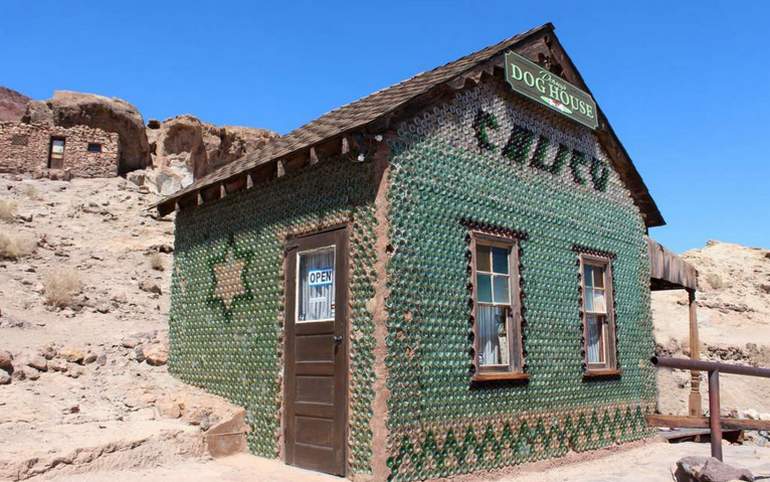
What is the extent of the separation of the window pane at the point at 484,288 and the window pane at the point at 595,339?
2.66 m

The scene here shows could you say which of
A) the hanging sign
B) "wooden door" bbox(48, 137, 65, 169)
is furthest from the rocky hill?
the hanging sign

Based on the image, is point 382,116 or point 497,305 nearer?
point 382,116

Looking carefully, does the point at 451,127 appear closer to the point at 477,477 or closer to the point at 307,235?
the point at 307,235

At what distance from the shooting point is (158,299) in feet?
53.9

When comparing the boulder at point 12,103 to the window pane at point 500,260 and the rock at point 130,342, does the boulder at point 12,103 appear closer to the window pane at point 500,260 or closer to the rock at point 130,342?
Result: the rock at point 130,342

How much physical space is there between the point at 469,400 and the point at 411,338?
118cm

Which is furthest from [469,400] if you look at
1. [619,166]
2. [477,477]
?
[619,166]

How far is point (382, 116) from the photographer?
7301 millimetres

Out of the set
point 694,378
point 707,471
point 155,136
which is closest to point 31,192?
point 155,136

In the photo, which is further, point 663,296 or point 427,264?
point 663,296

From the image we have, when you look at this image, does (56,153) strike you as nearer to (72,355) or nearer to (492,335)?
(72,355)

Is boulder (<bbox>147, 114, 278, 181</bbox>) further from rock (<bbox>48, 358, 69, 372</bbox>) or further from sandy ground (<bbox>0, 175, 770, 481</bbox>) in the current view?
rock (<bbox>48, 358, 69, 372</bbox>)

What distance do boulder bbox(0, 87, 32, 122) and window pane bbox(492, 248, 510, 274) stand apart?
58.1 m

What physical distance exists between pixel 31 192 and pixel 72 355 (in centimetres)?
1661
